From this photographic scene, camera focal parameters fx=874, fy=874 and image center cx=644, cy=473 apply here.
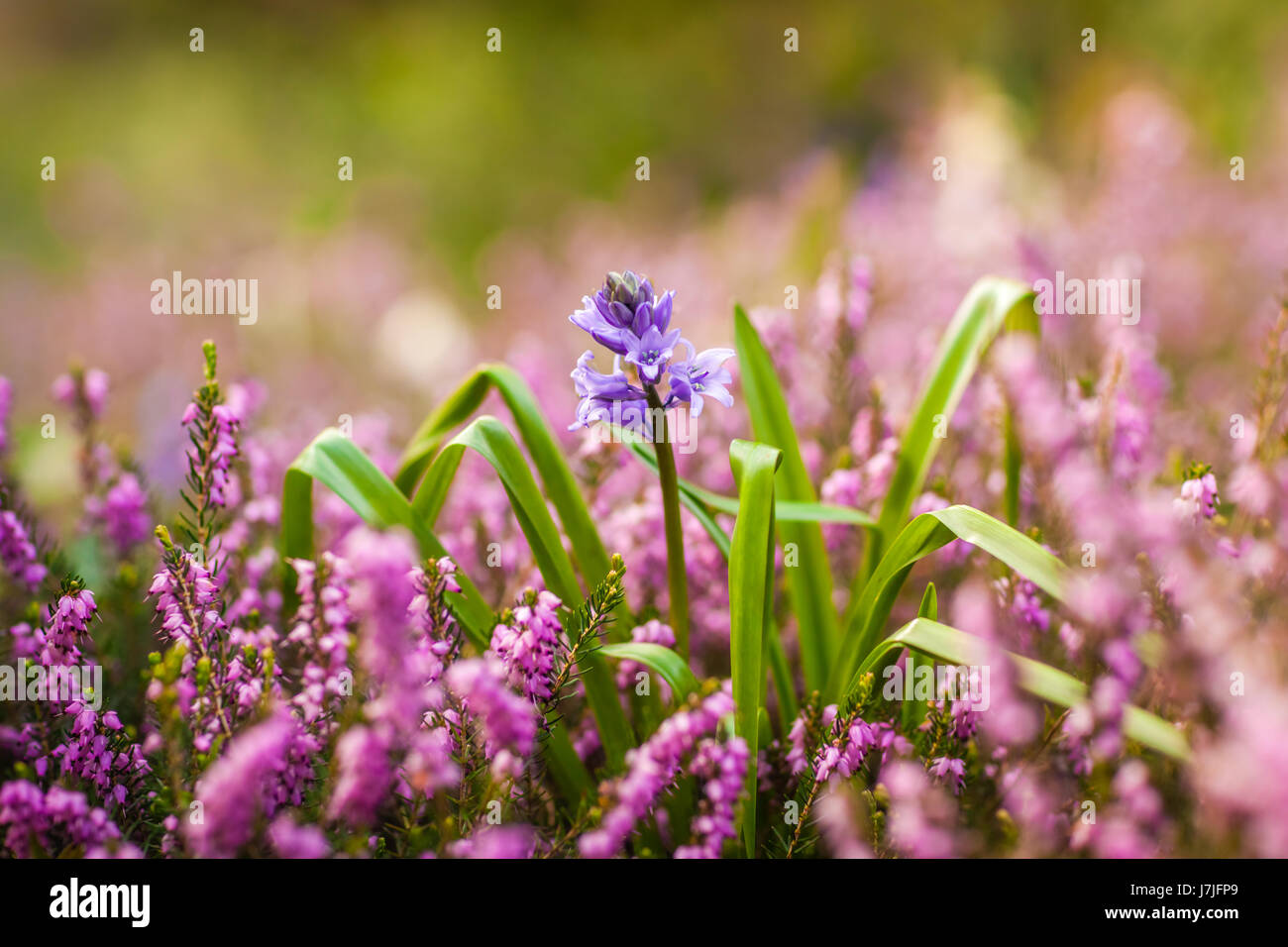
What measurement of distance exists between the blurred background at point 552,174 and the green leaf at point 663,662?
1791 millimetres

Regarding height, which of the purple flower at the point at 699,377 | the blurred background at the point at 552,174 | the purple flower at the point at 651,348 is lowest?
the purple flower at the point at 699,377

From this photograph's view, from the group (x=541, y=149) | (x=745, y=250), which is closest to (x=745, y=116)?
(x=541, y=149)

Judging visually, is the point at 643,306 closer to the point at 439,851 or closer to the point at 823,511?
the point at 823,511

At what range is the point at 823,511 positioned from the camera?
6.58 feet

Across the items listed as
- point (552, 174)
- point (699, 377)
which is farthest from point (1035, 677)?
point (552, 174)

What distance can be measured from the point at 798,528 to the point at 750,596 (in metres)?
0.44

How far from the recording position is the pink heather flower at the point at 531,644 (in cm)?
160

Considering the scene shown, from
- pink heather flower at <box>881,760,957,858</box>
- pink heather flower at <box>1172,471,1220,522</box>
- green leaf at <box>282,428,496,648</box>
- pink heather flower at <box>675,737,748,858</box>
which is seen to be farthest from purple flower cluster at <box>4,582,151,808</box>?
pink heather flower at <box>1172,471,1220,522</box>

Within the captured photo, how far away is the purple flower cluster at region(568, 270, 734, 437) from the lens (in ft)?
5.47

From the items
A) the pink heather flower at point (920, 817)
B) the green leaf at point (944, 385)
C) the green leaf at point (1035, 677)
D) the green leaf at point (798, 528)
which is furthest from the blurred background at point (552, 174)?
the pink heather flower at point (920, 817)

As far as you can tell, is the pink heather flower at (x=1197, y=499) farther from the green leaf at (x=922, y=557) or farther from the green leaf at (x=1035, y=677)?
the green leaf at (x=1035, y=677)

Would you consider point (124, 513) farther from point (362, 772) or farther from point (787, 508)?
point (787, 508)

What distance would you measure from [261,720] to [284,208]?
8.07 meters

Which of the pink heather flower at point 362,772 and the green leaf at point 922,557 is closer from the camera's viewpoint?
the pink heather flower at point 362,772
